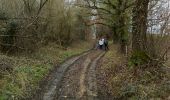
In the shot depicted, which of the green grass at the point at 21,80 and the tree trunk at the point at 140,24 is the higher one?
the tree trunk at the point at 140,24

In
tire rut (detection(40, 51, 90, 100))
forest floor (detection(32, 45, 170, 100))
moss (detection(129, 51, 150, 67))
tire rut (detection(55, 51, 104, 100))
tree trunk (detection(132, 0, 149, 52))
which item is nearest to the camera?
forest floor (detection(32, 45, 170, 100))

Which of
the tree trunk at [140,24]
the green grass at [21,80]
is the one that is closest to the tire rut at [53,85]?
the green grass at [21,80]

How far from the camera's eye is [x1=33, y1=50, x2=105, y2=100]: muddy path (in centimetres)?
1523

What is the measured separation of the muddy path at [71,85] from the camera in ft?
50.0

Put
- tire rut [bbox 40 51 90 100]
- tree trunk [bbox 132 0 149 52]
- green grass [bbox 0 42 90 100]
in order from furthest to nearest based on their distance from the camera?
tree trunk [bbox 132 0 149 52] → tire rut [bbox 40 51 90 100] → green grass [bbox 0 42 90 100]

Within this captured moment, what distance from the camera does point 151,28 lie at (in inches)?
709

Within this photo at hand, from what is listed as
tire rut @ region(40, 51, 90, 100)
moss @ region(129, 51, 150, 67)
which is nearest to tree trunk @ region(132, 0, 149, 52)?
moss @ region(129, 51, 150, 67)

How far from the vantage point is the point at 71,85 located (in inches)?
687

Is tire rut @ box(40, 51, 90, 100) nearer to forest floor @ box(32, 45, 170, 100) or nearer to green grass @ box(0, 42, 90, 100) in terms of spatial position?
forest floor @ box(32, 45, 170, 100)

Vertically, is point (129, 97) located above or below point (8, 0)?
below

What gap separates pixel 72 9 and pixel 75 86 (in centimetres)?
2605

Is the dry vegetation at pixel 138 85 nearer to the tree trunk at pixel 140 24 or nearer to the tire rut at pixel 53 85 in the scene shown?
the tree trunk at pixel 140 24

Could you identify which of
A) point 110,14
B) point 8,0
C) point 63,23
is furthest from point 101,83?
point 63,23

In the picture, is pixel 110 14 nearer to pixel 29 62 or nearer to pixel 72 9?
pixel 72 9
